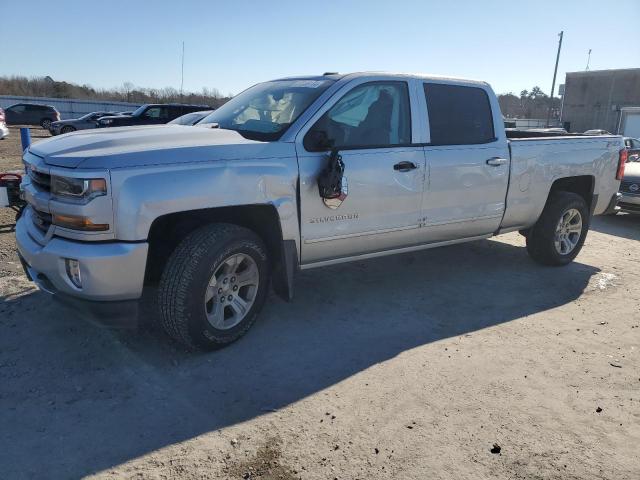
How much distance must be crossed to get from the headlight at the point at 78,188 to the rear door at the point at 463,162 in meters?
2.72

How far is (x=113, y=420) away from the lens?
3.02m

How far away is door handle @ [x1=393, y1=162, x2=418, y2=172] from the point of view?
14.7 ft

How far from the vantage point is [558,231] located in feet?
20.4

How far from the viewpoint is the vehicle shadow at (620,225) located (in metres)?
8.80

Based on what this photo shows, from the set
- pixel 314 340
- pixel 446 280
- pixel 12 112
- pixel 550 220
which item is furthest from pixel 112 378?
pixel 12 112

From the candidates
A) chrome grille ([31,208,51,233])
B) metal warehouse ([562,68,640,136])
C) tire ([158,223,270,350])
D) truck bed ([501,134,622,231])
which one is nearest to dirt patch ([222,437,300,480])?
tire ([158,223,270,350])

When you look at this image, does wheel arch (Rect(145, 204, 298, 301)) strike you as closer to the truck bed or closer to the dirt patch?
the dirt patch

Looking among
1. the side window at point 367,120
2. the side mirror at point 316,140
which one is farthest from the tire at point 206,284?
the side window at point 367,120

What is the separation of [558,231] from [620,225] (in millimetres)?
4255

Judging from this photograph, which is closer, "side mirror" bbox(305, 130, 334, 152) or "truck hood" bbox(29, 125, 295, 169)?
"truck hood" bbox(29, 125, 295, 169)

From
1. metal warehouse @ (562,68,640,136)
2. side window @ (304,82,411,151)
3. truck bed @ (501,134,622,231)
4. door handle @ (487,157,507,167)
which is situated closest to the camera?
side window @ (304,82,411,151)

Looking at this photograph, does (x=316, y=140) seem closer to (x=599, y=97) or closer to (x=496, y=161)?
(x=496, y=161)

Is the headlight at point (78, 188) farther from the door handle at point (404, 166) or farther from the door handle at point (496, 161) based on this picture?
the door handle at point (496, 161)

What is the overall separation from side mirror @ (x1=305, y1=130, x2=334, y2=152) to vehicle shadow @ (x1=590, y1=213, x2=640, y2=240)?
656 cm
